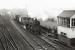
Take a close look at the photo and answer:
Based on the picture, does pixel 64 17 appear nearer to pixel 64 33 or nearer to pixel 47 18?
pixel 64 33

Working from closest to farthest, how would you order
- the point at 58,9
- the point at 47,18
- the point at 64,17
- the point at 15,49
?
the point at 15,49, the point at 64,17, the point at 58,9, the point at 47,18

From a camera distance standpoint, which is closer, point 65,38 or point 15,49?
point 15,49

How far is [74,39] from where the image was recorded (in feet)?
48.4

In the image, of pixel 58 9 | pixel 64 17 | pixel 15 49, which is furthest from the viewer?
pixel 58 9

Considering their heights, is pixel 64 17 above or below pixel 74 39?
above

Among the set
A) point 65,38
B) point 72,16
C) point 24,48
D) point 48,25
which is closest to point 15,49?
point 24,48

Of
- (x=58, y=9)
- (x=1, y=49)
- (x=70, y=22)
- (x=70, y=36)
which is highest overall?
(x=58, y=9)

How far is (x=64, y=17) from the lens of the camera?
1541 cm

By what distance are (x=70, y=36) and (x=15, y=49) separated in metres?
6.58

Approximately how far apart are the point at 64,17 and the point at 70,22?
1328mm

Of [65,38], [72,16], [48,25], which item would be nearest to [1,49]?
[65,38]

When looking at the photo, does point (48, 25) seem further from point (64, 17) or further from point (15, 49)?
point (15, 49)

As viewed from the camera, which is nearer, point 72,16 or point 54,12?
point 72,16

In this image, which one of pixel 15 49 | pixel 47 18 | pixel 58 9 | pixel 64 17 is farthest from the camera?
pixel 47 18
